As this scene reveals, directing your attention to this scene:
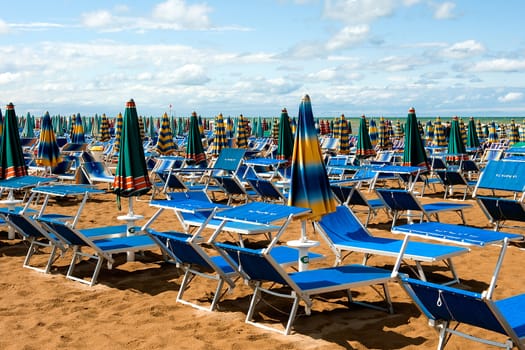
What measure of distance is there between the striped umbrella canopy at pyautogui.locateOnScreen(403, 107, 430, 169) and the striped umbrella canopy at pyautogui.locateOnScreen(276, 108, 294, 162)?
281 centimetres

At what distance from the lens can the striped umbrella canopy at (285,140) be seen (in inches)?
487

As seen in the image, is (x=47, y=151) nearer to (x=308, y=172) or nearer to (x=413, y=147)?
(x=413, y=147)

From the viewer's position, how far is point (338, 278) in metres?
4.40

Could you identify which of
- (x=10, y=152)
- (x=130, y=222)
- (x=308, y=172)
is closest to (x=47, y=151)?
(x=10, y=152)

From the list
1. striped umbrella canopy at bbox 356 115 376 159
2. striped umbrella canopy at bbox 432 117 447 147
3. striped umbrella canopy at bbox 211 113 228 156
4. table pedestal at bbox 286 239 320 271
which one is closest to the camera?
table pedestal at bbox 286 239 320 271

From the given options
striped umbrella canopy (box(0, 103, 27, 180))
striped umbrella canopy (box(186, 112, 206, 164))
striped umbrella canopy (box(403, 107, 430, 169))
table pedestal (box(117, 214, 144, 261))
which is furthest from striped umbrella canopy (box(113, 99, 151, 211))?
striped umbrella canopy (box(186, 112, 206, 164))

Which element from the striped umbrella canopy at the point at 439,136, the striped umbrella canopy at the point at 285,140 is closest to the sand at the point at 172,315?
the striped umbrella canopy at the point at 285,140

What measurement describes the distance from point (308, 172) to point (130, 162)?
7.91 feet

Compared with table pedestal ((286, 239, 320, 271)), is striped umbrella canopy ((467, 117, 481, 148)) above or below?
above

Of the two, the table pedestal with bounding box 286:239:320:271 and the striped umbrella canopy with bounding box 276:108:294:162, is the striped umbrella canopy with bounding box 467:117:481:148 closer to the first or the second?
the striped umbrella canopy with bounding box 276:108:294:162

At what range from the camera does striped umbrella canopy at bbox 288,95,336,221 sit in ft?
15.5

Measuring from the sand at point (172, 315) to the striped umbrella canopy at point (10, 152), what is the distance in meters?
2.40

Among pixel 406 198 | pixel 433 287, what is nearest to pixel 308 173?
pixel 433 287

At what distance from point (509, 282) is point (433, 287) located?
2485 mm
